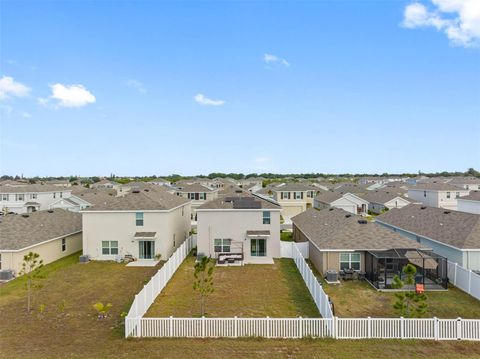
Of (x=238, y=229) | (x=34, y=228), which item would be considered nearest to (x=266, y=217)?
(x=238, y=229)

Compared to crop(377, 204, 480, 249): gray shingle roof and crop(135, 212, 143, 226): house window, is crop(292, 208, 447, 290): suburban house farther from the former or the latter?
crop(135, 212, 143, 226): house window

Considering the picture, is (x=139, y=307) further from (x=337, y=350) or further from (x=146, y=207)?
(x=146, y=207)

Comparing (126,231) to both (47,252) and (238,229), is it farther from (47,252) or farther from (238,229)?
(238,229)

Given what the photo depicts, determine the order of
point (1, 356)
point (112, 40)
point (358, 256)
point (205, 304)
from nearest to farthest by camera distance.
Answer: point (1, 356) < point (205, 304) < point (358, 256) < point (112, 40)

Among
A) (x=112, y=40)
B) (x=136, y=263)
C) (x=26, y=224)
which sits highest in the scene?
(x=112, y=40)

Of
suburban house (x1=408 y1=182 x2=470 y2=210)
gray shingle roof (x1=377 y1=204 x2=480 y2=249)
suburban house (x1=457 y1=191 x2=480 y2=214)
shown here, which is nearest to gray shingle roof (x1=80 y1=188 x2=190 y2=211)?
gray shingle roof (x1=377 y1=204 x2=480 y2=249)

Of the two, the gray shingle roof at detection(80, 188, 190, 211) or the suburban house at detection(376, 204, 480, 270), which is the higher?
the gray shingle roof at detection(80, 188, 190, 211)

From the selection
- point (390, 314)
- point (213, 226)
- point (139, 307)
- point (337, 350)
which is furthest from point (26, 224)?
point (390, 314)
